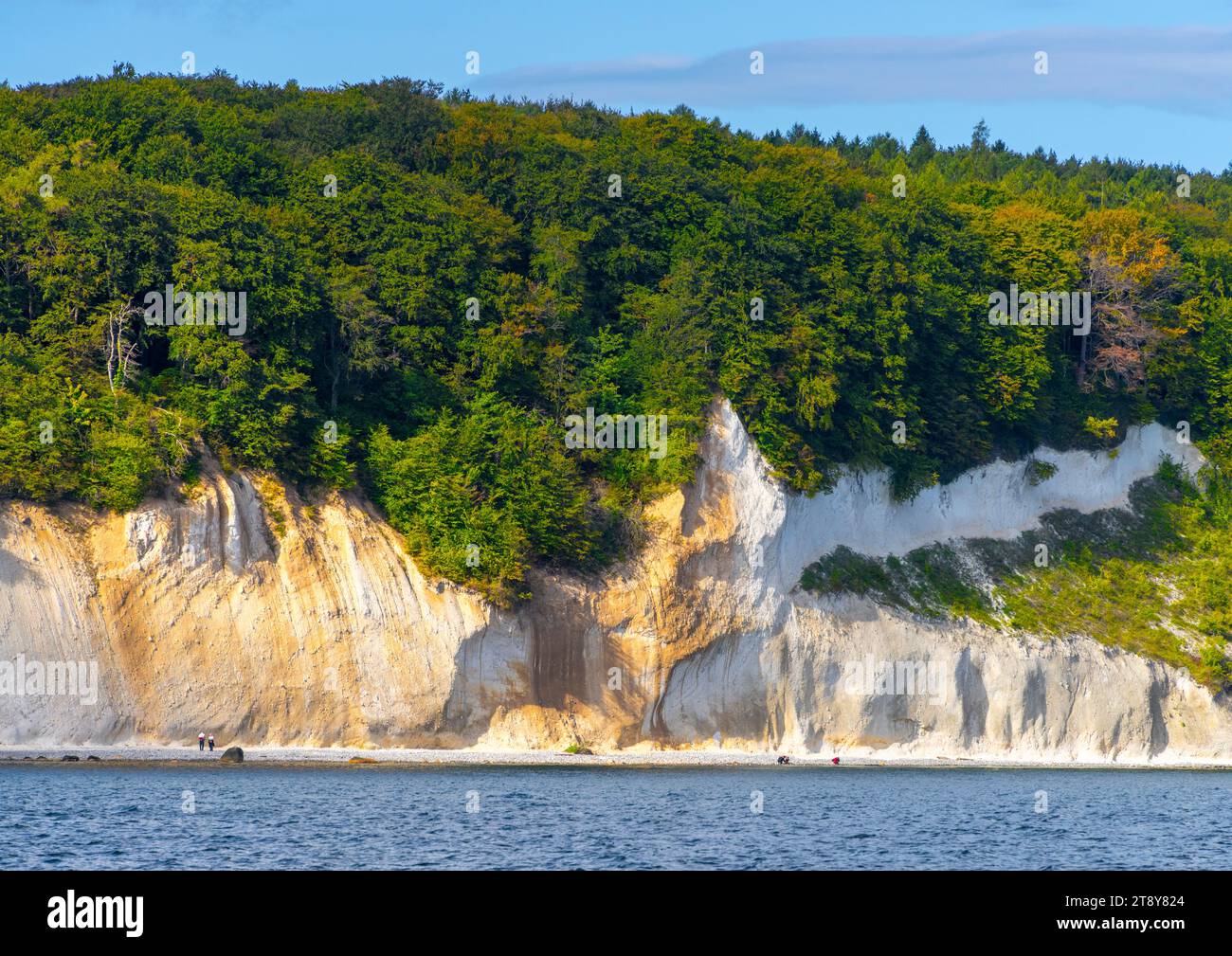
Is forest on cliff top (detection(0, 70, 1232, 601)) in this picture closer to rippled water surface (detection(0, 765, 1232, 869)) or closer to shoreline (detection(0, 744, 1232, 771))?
shoreline (detection(0, 744, 1232, 771))

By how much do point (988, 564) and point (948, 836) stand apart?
28.5 meters

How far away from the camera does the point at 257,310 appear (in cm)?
5612

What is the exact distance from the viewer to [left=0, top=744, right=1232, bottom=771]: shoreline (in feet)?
161

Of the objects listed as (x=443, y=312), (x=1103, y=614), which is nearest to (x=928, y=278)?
(x=1103, y=614)

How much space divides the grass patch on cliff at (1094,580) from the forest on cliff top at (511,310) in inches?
131

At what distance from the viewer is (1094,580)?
70.4 m

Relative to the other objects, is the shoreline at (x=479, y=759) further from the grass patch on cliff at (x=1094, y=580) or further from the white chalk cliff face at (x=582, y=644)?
the grass patch on cliff at (x=1094, y=580)

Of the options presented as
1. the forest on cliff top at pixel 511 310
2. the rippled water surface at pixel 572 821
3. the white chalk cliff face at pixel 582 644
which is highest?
the forest on cliff top at pixel 511 310

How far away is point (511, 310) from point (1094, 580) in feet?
81.2

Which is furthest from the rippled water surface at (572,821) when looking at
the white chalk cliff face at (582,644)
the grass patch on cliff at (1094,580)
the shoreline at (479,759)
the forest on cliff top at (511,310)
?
the grass patch on cliff at (1094,580)

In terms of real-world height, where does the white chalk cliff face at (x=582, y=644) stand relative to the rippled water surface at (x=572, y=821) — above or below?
above

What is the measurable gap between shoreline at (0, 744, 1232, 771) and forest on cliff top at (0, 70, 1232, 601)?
211 inches

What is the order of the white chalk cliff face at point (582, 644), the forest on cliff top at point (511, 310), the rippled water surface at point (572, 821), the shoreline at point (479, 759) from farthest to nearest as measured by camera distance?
1. the forest on cliff top at point (511, 310)
2. the white chalk cliff face at point (582, 644)
3. the shoreline at point (479, 759)
4. the rippled water surface at point (572, 821)

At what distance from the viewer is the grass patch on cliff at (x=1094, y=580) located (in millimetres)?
66438
